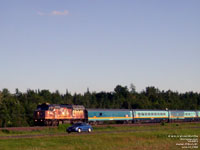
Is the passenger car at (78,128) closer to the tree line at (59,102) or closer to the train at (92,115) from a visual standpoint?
the train at (92,115)

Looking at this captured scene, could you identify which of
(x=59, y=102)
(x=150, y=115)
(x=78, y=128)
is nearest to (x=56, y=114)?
(x=78, y=128)

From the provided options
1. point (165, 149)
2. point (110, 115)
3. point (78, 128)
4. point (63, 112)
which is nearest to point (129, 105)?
point (110, 115)

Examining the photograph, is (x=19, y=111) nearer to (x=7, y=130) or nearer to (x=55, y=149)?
(x=7, y=130)

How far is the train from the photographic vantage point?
2317 inches

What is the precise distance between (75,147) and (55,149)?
203 cm

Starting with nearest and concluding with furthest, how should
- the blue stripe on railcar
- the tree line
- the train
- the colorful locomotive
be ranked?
the colorful locomotive, the train, the blue stripe on railcar, the tree line

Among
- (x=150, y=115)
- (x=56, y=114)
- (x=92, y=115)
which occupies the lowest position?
(x=150, y=115)

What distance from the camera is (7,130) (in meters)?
45.0

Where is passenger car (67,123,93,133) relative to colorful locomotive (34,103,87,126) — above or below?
below

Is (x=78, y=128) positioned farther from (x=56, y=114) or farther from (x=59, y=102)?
(x=59, y=102)

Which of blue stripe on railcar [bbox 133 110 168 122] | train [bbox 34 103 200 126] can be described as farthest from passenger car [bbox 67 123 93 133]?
blue stripe on railcar [bbox 133 110 168 122]

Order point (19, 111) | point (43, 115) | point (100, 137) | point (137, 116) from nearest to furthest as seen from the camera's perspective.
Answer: point (100, 137) → point (43, 115) → point (137, 116) → point (19, 111)

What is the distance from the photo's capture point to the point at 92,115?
65.4 meters

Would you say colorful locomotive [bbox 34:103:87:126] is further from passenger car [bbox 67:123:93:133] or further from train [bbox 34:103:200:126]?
passenger car [bbox 67:123:93:133]
